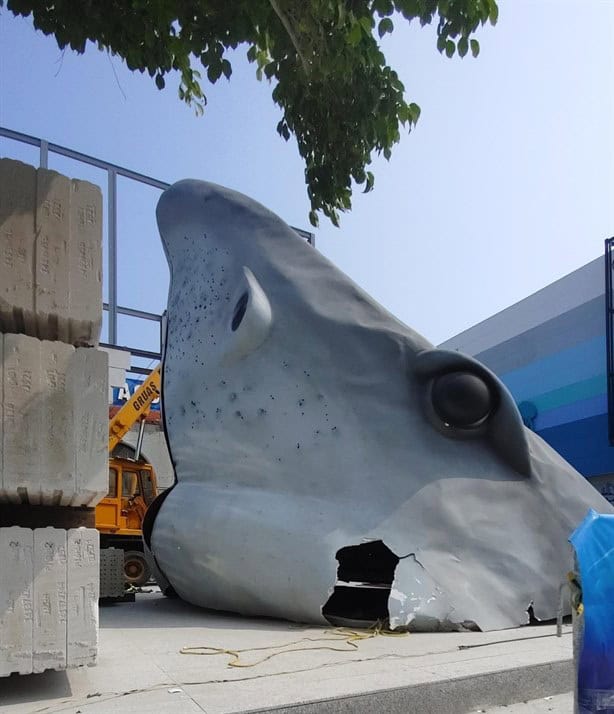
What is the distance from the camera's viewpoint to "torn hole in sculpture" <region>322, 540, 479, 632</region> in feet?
16.1

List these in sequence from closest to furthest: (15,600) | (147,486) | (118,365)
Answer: (15,600) → (147,486) → (118,365)

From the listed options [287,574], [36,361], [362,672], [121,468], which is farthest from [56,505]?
[121,468]

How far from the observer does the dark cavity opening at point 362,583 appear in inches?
206

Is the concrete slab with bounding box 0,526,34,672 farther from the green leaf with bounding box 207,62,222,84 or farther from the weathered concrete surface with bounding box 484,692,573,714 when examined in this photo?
the green leaf with bounding box 207,62,222,84

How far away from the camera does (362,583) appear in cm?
553

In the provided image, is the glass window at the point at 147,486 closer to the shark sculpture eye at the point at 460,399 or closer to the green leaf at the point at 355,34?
the shark sculpture eye at the point at 460,399

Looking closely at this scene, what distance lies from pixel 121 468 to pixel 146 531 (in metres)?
6.64

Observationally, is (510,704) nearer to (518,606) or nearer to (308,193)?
(518,606)

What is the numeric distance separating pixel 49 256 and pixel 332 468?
9.28ft

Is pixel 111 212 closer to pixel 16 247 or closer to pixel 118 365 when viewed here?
pixel 118 365

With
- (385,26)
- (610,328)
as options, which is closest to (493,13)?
(385,26)

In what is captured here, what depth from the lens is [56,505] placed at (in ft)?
10.7

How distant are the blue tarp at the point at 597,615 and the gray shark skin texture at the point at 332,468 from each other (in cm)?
291

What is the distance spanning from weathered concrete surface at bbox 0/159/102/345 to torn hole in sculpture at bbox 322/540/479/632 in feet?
8.75
